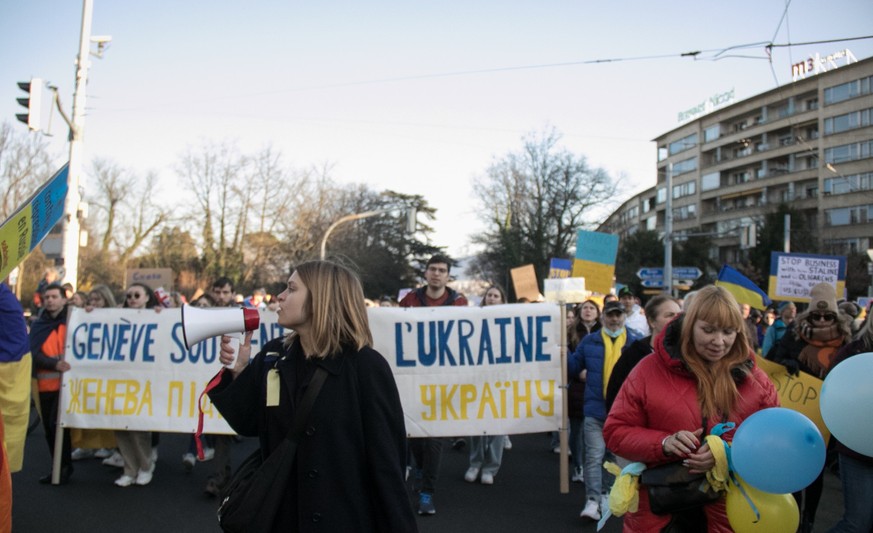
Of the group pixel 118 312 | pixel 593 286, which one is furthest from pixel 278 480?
pixel 593 286

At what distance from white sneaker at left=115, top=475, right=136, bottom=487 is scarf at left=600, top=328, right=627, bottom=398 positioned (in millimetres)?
4622

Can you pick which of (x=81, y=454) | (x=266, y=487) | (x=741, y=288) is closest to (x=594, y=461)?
(x=266, y=487)

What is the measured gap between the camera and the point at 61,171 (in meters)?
4.18

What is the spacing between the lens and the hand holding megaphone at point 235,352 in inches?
113

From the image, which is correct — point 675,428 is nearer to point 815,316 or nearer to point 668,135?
point 815,316

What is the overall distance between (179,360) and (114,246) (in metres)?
42.7

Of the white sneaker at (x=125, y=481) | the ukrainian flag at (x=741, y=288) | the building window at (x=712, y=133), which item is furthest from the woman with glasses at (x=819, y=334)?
the building window at (x=712, y=133)

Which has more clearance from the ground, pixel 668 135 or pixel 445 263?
pixel 668 135

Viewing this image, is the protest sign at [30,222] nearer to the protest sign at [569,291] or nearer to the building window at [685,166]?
the protest sign at [569,291]

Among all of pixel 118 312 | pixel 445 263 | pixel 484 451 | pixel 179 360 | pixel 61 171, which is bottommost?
pixel 484 451

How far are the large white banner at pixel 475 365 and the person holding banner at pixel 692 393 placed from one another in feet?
11.2

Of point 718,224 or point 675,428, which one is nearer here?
point 675,428

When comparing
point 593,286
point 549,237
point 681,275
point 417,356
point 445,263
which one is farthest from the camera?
point 549,237

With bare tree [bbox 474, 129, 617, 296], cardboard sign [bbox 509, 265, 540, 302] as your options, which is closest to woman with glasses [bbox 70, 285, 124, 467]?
cardboard sign [bbox 509, 265, 540, 302]
